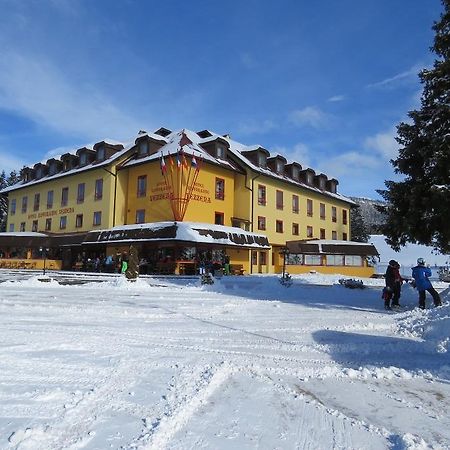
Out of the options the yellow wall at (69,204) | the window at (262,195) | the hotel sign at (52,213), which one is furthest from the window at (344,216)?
the hotel sign at (52,213)

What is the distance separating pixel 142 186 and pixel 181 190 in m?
5.10

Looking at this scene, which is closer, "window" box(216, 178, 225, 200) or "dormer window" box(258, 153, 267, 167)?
"window" box(216, 178, 225, 200)

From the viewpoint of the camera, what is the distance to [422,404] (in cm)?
505

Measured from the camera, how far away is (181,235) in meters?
30.9

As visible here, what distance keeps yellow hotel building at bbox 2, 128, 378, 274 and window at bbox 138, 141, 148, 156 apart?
0.09 meters

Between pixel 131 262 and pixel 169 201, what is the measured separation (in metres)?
14.0

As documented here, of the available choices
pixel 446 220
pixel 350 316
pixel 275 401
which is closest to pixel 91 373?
pixel 275 401

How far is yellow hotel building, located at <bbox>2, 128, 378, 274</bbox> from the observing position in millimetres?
36188

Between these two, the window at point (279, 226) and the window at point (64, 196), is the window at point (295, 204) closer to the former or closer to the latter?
the window at point (279, 226)

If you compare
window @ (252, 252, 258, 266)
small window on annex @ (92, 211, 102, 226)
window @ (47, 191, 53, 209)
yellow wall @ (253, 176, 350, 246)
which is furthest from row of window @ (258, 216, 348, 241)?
window @ (47, 191, 53, 209)

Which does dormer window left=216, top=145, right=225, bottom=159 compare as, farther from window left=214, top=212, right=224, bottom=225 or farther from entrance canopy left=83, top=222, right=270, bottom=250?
entrance canopy left=83, top=222, right=270, bottom=250

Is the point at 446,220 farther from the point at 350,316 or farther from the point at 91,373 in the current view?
the point at 91,373

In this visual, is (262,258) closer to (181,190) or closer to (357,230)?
(181,190)

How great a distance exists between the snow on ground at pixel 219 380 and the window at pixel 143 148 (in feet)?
92.5
